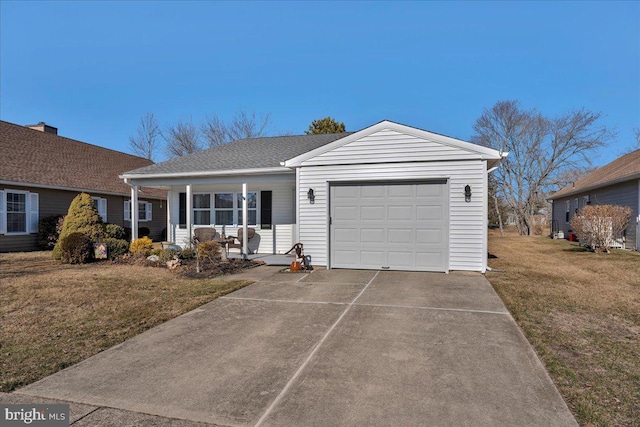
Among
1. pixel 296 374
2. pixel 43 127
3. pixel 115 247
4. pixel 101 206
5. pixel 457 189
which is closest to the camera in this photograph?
pixel 296 374

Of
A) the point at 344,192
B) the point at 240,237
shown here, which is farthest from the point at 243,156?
the point at 344,192

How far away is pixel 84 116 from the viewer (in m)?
28.8

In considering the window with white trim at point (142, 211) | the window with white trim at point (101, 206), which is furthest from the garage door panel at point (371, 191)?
the window with white trim at point (142, 211)

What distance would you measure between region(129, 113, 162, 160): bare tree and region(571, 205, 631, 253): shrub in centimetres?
3353

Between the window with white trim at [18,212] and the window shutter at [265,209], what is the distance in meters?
9.82

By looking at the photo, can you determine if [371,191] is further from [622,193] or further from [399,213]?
[622,193]

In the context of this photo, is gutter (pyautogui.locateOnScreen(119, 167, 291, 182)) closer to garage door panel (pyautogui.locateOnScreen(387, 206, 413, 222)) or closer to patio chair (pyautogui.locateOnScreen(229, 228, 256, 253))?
patio chair (pyautogui.locateOnScreen(229, 228, 256, 253))

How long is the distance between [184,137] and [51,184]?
18.5 metres

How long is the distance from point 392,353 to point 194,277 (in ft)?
19.5

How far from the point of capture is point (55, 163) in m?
16.5

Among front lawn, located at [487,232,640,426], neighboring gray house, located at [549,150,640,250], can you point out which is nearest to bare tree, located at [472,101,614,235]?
neighboring gray house, located at [549,150,640,250]

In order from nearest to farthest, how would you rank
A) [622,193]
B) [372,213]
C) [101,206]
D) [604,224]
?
[372,213] → [604,224] → [622,193] → [101,206]

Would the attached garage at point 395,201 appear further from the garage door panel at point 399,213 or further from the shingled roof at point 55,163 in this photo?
the shingled roof at point 55,163

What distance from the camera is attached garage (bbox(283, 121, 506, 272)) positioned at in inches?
335
